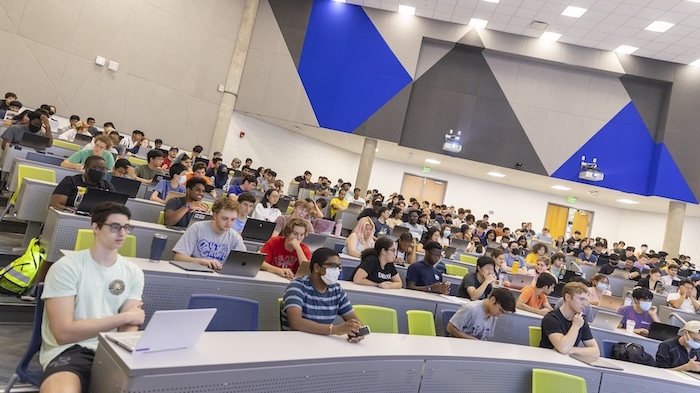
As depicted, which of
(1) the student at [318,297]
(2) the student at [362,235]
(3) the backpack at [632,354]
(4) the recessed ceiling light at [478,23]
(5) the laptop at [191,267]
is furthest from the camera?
(4) the recessed ceiling light at [478,23]

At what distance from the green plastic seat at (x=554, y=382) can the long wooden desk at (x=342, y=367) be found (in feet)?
0.44

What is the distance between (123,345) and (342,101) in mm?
13268

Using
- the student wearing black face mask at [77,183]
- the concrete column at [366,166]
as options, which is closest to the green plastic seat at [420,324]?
the student wearing black face mask at [77,183]

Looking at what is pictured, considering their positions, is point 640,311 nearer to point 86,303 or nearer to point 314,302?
point 314,302

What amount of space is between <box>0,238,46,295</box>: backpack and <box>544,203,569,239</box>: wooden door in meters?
17.7

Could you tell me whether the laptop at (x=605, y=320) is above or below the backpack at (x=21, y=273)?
above

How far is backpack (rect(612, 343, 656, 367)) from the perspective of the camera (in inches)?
170

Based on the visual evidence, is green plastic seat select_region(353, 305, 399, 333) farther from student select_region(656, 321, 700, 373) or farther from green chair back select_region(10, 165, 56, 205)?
green chair back select_region(10, 165, 56, 205)

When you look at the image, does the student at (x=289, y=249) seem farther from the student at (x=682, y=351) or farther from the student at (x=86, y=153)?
the student at (x=682, y=351)

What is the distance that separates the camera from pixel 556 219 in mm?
18812

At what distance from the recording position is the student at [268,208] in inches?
267

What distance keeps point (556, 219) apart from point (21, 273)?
18.2 metres

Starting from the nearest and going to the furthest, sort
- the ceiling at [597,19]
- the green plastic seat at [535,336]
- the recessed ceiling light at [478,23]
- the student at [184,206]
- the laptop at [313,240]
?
the green plastic seat at [535,336]
the student at [184,206]
the laptop at [313,240]
the ceiling at [597,19]
the recessed ceiling light at [478,23]

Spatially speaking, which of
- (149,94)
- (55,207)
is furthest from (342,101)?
(55,207)
